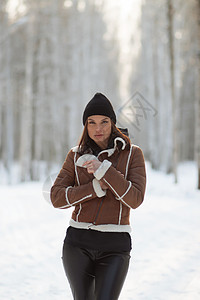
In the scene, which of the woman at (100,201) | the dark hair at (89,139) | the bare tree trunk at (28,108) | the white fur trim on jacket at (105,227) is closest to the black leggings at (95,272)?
the woman at (100,201)

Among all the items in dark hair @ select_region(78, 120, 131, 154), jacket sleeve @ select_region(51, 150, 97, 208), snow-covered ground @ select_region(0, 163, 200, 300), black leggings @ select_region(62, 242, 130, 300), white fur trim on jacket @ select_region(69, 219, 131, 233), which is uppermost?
dark hair @ select_region(78, 120, 131, 154)

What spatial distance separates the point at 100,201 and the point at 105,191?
6 centimetres

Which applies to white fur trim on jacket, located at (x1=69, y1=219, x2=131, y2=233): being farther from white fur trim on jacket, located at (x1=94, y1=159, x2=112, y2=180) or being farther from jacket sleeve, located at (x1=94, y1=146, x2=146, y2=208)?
white fur trim on jacket, located at (x1=94, y1=159, x2=112, y2=180)

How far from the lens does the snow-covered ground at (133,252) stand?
12.1 feet

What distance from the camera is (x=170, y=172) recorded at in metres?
18.1

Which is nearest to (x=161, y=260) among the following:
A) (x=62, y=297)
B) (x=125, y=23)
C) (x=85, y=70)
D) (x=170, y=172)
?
(x=62, y=297)

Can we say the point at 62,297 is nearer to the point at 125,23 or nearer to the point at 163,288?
the point at 163,288

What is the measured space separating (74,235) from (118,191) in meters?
0.34

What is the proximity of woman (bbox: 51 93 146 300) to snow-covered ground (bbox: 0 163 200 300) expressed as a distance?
46 centimetres

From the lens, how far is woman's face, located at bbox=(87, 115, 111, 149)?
82.4 inches

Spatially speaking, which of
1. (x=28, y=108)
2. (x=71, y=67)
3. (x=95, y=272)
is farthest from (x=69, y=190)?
(x=71, y=67)

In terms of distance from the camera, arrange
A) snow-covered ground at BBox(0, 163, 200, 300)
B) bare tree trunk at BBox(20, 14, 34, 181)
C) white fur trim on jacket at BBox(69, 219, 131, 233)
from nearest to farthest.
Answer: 1. white fur trim on jacket at BBox(69, 219, 131, 233)
2. snow-covered ground at BBox(0, 163, 200, 300)
3. bare tree trunk at BBox(20, 14, 34, 181)

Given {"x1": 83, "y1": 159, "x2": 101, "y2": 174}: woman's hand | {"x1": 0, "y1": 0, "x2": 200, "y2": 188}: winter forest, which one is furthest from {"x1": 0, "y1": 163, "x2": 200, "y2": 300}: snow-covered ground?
{"x1": 0, "y1": 0, "x2": 200, "y2": 188}: winter forest

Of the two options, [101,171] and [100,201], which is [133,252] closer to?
[100,201]
